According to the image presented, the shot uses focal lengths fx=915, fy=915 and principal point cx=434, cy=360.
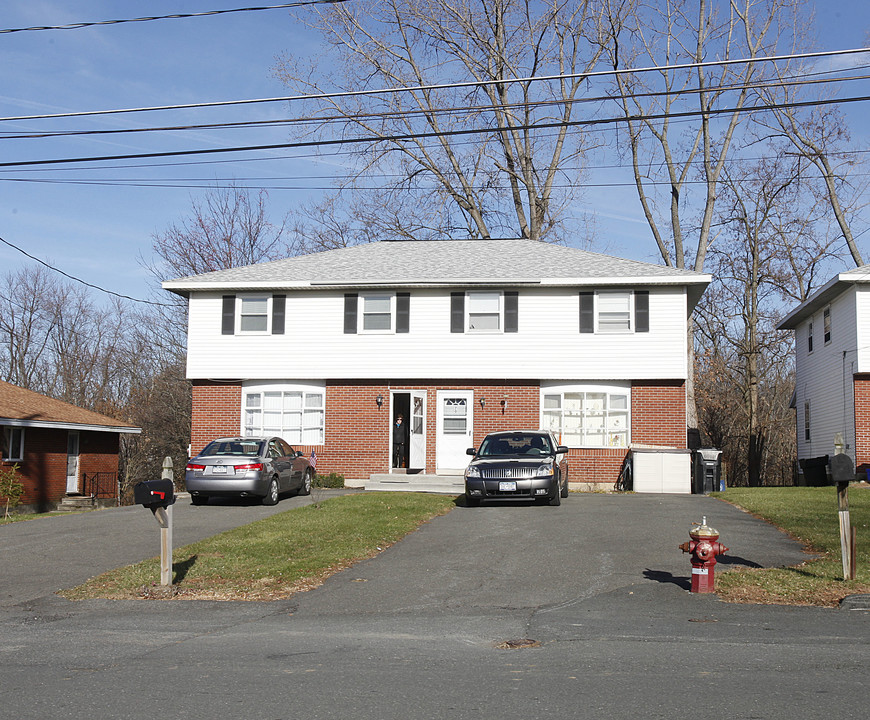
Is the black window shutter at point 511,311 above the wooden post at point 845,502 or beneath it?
above

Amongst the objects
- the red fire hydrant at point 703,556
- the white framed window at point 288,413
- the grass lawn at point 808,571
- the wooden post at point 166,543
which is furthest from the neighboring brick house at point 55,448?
the red fire hydrant at point 703,556

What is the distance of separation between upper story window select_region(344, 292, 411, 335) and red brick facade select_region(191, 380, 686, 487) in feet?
5.31

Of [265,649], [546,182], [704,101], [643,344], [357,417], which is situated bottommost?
[265,649]

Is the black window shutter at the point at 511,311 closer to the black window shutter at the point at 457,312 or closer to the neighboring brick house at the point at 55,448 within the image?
the black window shutter at the point at 457,312

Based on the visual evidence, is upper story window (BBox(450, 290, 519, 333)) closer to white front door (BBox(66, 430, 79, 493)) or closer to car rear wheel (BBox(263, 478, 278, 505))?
car rear wheel (BBox(263, 478, 278, 505))

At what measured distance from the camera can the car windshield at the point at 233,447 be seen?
1991 cm

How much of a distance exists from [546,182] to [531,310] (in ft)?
44.9

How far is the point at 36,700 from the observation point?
19.1 ft

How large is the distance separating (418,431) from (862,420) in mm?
12811

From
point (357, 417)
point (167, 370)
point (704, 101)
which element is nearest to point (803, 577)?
point (357, 417)

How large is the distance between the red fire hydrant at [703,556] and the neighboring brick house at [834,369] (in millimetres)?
15880

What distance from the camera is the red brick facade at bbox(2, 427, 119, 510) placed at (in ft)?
95.3

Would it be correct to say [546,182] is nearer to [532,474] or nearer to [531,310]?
[531,310]

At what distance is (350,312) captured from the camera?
26.9 metres
